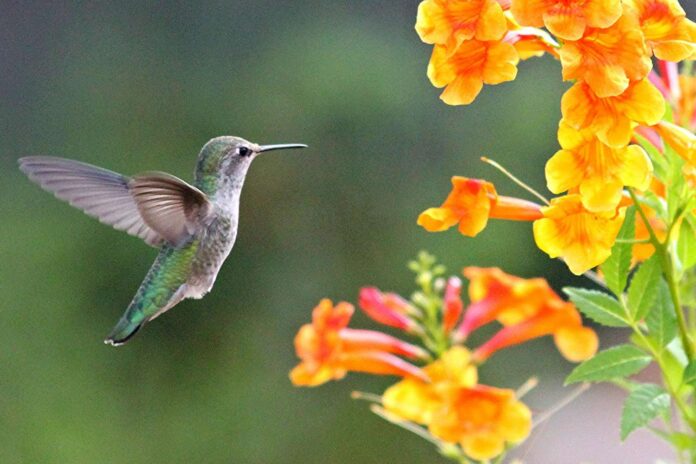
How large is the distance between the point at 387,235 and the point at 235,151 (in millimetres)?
5130

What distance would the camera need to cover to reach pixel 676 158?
1.42 m

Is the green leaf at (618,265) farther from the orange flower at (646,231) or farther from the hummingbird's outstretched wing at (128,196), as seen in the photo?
the hummingbird's outstretched wing at (128,196)

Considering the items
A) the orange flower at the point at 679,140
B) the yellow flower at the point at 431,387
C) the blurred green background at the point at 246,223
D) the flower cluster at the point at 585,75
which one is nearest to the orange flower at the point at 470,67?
the flower cluster at the point at 585,75

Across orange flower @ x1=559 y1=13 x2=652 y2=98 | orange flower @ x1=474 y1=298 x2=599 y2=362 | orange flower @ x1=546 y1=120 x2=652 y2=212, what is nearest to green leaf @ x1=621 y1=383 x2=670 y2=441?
orange flower @ x1=546 y1=120 x2=652 y2=212

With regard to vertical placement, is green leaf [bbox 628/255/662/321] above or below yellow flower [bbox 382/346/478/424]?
above

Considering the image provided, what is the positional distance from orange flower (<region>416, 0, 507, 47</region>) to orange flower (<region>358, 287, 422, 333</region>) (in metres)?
0.98

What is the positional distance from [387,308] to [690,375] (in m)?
1.00

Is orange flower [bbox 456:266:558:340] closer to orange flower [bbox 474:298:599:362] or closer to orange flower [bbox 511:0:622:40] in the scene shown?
orange flower [bbox 474:298:599:362]

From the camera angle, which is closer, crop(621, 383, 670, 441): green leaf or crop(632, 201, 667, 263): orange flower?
crop(621, 383, 670, 441): green leaf

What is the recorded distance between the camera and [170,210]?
182cm

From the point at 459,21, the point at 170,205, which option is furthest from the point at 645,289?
the point at 170,205

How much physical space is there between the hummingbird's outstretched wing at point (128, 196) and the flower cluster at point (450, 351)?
0.40 meters

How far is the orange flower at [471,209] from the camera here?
147 centimetres

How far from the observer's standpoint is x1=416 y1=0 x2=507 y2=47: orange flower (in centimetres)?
121
